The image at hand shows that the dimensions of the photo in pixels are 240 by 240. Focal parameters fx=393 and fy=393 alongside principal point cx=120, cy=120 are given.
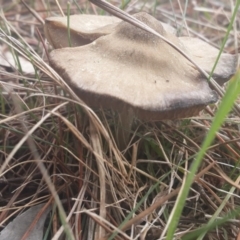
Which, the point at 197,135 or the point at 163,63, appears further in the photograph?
the point at 197,135

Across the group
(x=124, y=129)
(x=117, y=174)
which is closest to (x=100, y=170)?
(x=117, y=174)

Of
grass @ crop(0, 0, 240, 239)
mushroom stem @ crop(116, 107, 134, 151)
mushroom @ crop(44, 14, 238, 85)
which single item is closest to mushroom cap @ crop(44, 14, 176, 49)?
mushroom @ crop(44, 14, 238, 85)

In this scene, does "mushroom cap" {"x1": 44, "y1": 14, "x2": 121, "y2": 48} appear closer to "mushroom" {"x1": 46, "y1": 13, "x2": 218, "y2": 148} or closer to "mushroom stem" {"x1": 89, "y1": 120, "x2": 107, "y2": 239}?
"mushroom" {"x1": 46, "y1": 13, "x2": 218, "y2": 148}

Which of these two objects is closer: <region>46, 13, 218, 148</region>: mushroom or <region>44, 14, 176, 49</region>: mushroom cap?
<region>46, 13, 218, 148</region>: mushroom

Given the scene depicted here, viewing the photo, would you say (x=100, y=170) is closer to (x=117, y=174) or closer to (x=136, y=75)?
(x=117, y=174)

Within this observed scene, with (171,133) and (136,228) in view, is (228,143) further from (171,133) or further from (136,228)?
(136,228)

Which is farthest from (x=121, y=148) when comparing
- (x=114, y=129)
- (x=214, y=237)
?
(x=214, y=237)

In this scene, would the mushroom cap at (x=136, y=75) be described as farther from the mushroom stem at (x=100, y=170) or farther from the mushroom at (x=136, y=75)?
the mushroom stem at (x=100, y=170)

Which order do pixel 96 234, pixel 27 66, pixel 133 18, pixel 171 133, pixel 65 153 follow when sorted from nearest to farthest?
pixel 96 234 → pixel 133 18 → pixel 65 153 → pixel 171 133 → pixel 27 66
